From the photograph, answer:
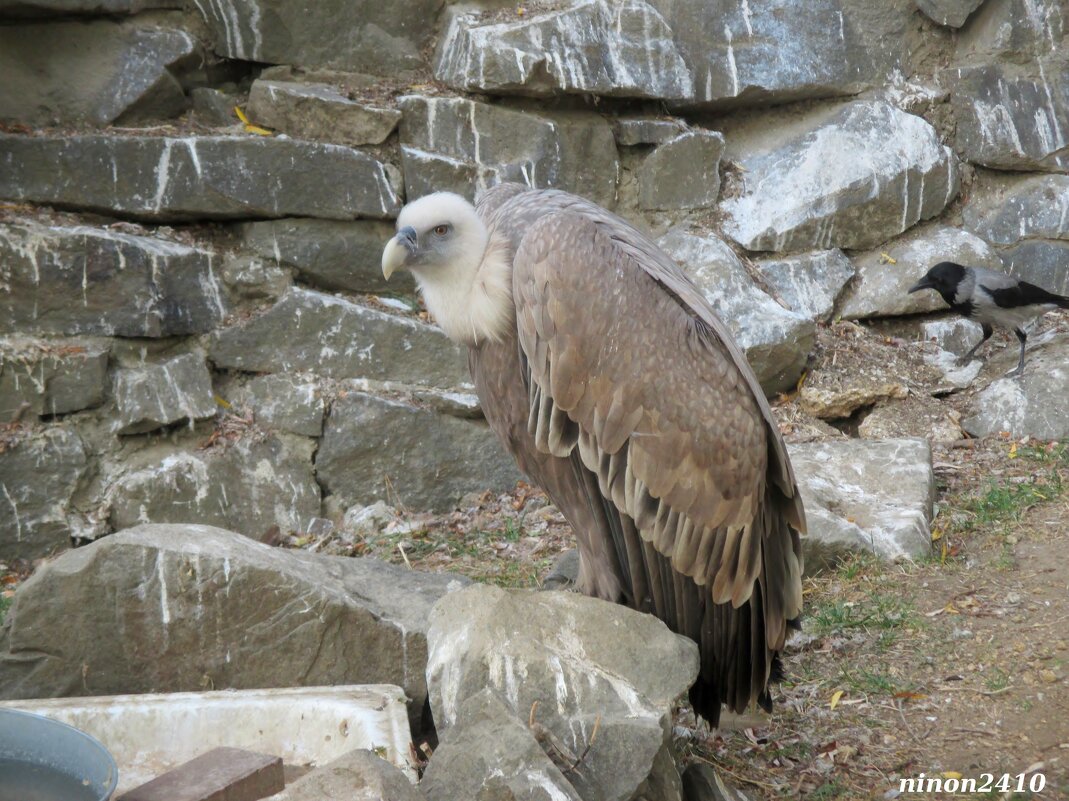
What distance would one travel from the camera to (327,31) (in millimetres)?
6551

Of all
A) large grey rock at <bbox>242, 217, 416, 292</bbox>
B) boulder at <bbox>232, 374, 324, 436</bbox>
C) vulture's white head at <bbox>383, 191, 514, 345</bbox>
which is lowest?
boulder at <bbox>232, 374, 324, 436</bbox>

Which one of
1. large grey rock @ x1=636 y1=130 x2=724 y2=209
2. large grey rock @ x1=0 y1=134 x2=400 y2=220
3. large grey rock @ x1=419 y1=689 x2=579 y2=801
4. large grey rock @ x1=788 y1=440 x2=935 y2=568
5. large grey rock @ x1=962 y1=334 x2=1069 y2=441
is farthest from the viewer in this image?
large grey rock @ x1=636 y1=130 x2=724 y2=209

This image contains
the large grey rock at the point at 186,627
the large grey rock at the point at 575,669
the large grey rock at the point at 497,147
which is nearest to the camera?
the large grey rock at the point at 575,669

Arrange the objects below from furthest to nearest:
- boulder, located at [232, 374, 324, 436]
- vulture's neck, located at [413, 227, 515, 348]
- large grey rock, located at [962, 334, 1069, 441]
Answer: large grey rock, located at [962, 334, 1069, 441], boulder, located at [232, 374, 324, 436], vulture's neck, located at [413, 227, 515, 348]

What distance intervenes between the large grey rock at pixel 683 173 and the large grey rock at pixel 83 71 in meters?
2.90

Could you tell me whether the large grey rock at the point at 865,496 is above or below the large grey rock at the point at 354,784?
below

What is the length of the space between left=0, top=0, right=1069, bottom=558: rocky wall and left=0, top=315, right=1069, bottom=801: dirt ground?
579 mm

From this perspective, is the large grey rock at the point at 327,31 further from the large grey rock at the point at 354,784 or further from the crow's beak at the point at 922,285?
the large grey rock at the point at 354,784

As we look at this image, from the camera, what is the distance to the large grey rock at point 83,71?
596cm

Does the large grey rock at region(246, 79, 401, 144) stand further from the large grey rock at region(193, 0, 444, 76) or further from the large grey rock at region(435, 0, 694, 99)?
the large grey rock at region(435, 0, 694, 99)

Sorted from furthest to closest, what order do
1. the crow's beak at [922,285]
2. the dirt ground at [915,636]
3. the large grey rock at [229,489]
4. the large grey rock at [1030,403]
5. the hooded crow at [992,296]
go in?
the crow's beak at [922,285] → the hooded crow at [992,296] → the large grey rock at [1030,403] → the large grey rock at [229,489] → the dirt ground at [915,636]

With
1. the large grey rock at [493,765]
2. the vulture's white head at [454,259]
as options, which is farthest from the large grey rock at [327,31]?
the large grey rock at [493,765]

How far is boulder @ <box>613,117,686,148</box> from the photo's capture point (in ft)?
23.1

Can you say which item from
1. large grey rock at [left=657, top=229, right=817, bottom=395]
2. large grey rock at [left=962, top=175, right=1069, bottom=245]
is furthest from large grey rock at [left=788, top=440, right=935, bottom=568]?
large grey rock at [left=962, top=175, right=1069, bottom=245]
